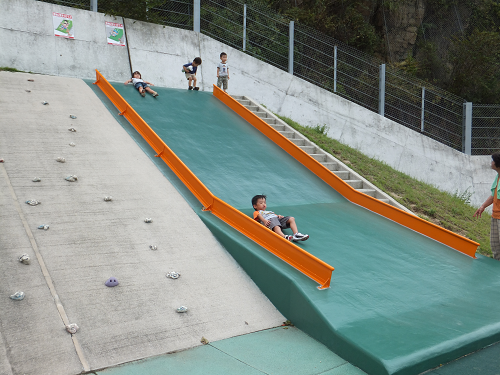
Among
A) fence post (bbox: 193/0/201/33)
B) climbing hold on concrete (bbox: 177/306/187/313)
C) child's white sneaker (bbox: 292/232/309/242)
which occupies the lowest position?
climbing hold on concrete (bbox: 177/306/187/313)

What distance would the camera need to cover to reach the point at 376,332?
4137mm

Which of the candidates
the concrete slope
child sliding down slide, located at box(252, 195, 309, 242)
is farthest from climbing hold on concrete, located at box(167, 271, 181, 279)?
child sliding down slide, located at box(252, 195, 309, 242)

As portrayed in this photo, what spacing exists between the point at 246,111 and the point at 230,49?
4.01m

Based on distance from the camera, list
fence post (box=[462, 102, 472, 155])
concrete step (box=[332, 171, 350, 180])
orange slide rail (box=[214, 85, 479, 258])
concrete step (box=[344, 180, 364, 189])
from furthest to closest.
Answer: fence post (box=[462, 102, 472, 155]), concrete step (box=[332, 171, 350, 180]), concrete step (box=[344, 180, 364, 189]), orange slide rail (box=[214, 85, 479, 258])

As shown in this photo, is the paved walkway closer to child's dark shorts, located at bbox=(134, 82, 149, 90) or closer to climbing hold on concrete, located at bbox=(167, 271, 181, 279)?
climbing hold on concrete, located at bbox=(167, 271, 181, 279)

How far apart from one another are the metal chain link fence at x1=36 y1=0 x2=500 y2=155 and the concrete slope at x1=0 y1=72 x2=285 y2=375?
27.1 feet

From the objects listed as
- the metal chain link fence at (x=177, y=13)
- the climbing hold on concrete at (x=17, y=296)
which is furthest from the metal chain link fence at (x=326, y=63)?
the climbing hold on concrete at (x=17, y=296)

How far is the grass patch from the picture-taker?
27.7 feet

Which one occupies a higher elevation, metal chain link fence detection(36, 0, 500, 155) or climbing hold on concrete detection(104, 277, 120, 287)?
metal chain link fence detection(36, 0, 500, 155)

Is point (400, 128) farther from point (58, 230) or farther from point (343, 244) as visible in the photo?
point (58, 230)

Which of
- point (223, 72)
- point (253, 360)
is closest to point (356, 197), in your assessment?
point (253, 360)

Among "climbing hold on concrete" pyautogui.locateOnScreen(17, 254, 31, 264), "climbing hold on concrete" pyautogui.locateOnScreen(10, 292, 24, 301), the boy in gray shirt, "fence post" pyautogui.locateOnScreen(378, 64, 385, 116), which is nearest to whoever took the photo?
"climbing hold on concrete" pyautogui.locateOnScreen(10, 292, 24, 301)

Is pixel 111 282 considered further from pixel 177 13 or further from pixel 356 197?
pixel 177 13

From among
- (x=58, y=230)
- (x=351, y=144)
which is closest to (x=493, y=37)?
(x=351, y=144)
